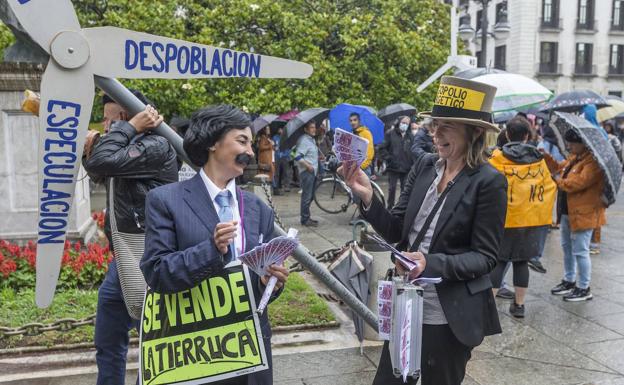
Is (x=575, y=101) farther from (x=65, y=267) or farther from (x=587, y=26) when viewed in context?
(x=587, y=26)

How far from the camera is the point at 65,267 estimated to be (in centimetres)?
576

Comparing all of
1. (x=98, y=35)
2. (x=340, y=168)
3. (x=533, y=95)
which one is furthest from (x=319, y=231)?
(x=98, y=35)

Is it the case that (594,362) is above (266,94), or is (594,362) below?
below

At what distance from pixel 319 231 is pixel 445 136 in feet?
24.3

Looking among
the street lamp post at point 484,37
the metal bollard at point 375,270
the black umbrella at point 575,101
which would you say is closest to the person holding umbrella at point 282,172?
the street lamp post at point 484,37

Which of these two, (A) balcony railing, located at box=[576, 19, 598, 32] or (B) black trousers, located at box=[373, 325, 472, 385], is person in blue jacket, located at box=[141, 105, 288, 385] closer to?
(B) black trousers, located at box=[373, 325, 472, 385]

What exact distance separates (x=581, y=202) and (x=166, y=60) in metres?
4.93

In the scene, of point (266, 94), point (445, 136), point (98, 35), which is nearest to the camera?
point (98, 35)

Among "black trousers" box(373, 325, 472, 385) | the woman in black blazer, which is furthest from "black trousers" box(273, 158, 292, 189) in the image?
"black trousers" box(373, 325, 472, 385)

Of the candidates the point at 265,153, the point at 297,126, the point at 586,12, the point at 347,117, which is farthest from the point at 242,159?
the point at 586,12

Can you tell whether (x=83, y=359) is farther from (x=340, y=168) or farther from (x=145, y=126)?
(x=340, y=168)

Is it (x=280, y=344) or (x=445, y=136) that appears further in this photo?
(x=280, y=344)

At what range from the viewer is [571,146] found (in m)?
6.04

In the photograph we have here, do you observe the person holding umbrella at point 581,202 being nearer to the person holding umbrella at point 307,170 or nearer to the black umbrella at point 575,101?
the black umbrella at point 575,101
